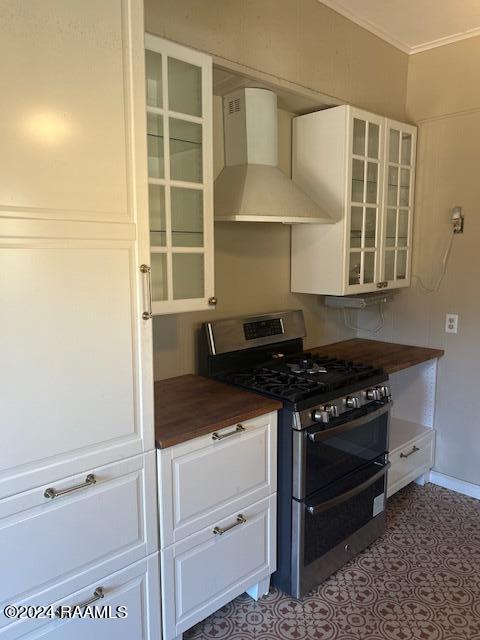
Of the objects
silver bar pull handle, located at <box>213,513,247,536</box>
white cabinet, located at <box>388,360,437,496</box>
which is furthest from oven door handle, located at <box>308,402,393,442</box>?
white cabinet, located at <box>388,360,437,496</box>

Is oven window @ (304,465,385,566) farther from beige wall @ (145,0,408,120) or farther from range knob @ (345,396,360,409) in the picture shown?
beige wall @ (145,0,408,120)

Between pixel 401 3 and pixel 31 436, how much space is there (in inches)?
102

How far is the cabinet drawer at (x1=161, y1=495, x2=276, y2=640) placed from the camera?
1721 mm

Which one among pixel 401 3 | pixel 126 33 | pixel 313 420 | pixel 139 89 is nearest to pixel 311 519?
pixel 313 420

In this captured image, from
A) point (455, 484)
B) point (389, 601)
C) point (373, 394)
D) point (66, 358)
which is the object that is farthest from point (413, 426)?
point (66, 358)

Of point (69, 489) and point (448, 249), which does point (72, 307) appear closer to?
point (69, 489)

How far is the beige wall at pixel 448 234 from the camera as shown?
9.20 ft

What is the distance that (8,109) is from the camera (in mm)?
1199

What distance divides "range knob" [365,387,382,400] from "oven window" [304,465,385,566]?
0.35m

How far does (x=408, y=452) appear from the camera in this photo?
286 centimetres

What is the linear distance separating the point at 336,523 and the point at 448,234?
5.96ft

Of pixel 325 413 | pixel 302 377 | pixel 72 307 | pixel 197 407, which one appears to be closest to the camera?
pixel 72 307

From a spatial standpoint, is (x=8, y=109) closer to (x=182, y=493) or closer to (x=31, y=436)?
(x=31, y=436)

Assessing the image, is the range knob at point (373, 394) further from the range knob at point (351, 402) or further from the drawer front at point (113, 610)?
the drawer front at point (113, 610)
